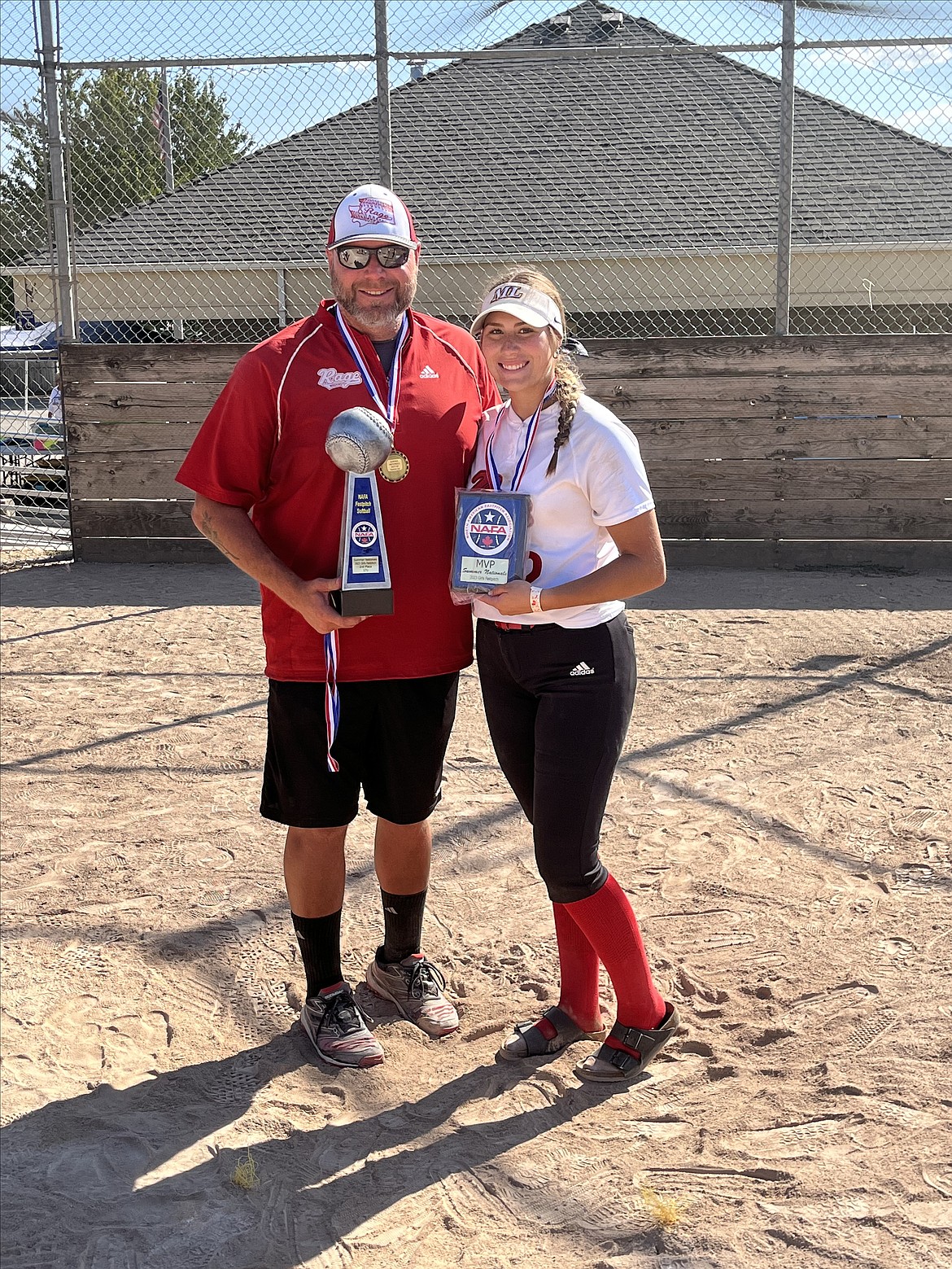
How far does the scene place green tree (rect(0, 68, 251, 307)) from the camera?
9.41 m

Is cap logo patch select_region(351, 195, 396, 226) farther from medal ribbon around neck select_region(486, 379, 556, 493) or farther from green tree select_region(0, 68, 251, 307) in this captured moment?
green tree select_region(0, 68, 251, 307)

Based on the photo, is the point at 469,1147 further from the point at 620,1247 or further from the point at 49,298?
the point at 49,298

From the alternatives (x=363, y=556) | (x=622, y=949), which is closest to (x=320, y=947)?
(x=622, y=949)

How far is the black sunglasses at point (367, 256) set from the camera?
3.03 m

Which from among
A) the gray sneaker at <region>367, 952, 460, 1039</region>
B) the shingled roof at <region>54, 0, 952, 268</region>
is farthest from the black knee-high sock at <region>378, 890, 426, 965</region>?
the shingled roof at <region>54, 0, 952, 268</region>

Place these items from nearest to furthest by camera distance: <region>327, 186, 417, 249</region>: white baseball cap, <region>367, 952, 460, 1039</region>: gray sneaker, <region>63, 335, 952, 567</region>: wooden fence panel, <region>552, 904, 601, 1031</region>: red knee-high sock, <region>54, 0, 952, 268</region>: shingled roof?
1. <region>327, 186, 417, 249</region>: white baseball cap
2. <region>552, 904, 601, 1031</region>: red knee-high sock
3. <region>367, 952, 460, 1039</region>: gray sneaker
4. <region>63, 335, 952, 567</region>: wooden fence panel
5. <region>54, 0, 952, 268</region>: shingled roof

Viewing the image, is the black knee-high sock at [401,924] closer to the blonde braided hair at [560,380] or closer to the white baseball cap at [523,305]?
the blonde braided hair at [560,380]

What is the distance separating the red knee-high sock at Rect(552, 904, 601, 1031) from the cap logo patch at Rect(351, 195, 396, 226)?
1.78 meters

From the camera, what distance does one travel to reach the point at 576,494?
9.33 ft

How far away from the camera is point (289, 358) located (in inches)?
120

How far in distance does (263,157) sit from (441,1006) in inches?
462

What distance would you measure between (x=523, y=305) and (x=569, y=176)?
36.2 ft

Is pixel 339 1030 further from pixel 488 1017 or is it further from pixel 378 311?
pixel 378 311

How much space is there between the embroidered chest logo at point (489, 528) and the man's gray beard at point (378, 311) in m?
0.60
